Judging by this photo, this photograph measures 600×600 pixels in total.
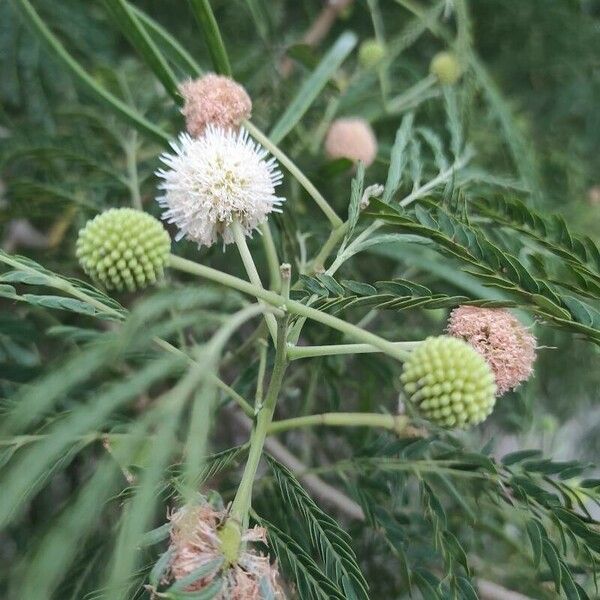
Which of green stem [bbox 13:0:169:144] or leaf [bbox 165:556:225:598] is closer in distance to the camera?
leaf [bbox 165:556:225:598]

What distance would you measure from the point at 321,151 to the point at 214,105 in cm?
26

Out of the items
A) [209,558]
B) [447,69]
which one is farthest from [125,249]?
[447,69]

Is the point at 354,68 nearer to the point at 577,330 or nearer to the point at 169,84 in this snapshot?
the point at 169,84

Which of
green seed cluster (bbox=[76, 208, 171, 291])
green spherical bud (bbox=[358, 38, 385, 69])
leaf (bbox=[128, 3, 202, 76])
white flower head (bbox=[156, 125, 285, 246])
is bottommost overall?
green seed cluster (bbox=[76, 208, 171, 291])

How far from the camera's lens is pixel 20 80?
73 cm

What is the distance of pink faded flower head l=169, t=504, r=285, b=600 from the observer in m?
0.34

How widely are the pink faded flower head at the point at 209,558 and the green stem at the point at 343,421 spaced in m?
0.09

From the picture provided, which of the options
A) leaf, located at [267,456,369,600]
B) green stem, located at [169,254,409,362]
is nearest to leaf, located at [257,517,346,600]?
leaf, located at [267,456,369,600]

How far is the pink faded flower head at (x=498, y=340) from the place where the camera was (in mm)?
408

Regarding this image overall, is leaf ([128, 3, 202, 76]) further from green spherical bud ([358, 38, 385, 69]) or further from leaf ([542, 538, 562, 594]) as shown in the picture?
leaf ([542, 538, 562, 594])

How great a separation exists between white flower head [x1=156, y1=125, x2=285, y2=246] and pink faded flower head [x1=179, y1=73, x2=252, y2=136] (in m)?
0.03

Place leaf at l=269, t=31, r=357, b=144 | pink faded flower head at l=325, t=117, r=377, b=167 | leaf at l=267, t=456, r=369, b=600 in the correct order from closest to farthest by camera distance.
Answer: leaf at l=267, t=456, r=369, b=600 → leaf at l=269, t=31, r=357, b=144 → pink faded flower head at l=325, t=117, r=377, b=167

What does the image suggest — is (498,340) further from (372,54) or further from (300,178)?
(372,54)

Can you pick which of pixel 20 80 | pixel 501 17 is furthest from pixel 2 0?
pixel 501 17
